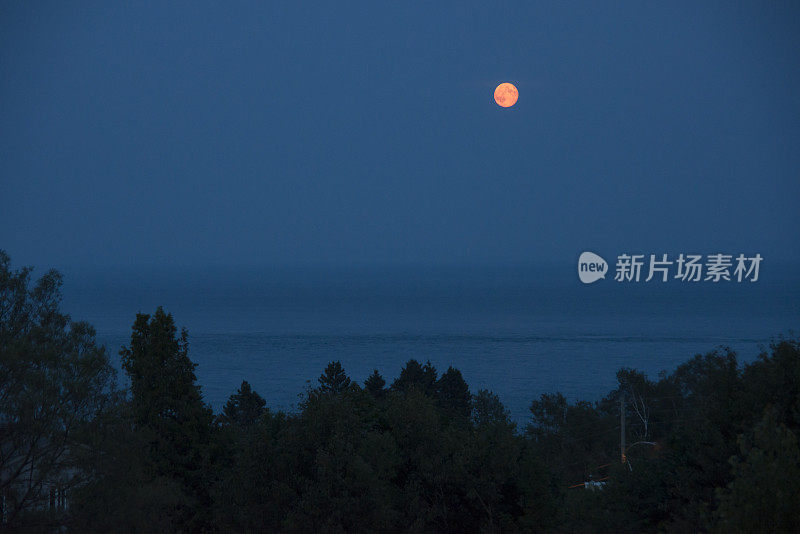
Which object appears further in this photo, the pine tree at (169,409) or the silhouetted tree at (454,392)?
the silhouetted tree at (454,392)

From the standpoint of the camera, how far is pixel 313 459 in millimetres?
14688

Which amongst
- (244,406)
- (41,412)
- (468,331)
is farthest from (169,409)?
(468,331)

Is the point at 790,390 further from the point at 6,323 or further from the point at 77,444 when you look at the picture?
the point at 6,323

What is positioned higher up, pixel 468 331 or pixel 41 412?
pixel 468 331

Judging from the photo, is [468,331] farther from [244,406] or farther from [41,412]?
[41,412]

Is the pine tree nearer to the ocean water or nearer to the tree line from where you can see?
the tree line

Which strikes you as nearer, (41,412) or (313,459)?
(41,412)

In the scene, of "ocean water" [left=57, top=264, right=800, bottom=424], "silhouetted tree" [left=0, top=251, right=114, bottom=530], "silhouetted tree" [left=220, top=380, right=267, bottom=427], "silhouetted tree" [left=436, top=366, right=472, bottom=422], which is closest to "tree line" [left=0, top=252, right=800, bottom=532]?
"silhouetted tree" [left=0, top=251, right=114, bottom=530]

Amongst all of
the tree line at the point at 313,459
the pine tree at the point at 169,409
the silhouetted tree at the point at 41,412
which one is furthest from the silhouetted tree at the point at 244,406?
the silhouetted tree at the point at 41,412

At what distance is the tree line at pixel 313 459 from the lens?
10.4 meters

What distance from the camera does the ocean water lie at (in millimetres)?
70000

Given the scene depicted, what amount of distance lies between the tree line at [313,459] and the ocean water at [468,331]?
19.8m

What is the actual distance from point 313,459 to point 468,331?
92.3 m

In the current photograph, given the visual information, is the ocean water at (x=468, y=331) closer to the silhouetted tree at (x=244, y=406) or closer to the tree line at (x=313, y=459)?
the silhouetted tree at (x=244, y=406)
